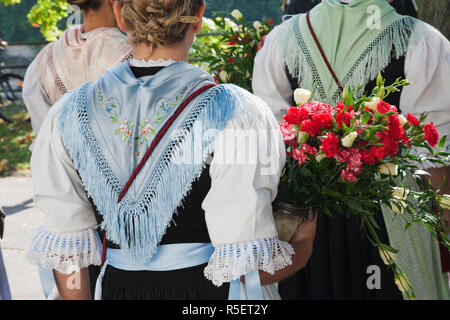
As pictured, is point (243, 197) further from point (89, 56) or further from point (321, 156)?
point (89, 56)

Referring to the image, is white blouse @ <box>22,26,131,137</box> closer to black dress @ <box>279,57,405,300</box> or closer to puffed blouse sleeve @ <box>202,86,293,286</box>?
black dress @ <box>279,57,405,300</box>

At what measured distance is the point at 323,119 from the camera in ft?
5.78

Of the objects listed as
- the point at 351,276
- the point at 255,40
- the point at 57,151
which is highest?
the point at 57,151

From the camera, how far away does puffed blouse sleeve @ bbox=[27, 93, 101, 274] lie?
1.70 meters

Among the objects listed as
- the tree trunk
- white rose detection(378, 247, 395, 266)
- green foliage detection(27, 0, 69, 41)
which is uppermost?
the tree trunk

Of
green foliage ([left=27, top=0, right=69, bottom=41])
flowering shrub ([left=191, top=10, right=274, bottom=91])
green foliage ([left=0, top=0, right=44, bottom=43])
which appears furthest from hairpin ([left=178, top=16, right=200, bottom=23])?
green foliage ([left=0, top=0, right=44, bottom=43])

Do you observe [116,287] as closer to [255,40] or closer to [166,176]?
[166,176]

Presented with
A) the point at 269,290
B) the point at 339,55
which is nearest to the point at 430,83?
the point at 339,55

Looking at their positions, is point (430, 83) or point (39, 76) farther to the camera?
point (39, 76)

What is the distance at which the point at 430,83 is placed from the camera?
2553 mm

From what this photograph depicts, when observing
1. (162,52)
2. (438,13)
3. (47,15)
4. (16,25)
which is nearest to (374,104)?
(162,52)

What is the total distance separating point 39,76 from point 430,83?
1.94 meters

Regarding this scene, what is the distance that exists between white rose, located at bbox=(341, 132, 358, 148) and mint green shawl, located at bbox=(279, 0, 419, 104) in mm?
963

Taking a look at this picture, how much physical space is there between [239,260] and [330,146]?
444 millimetres
